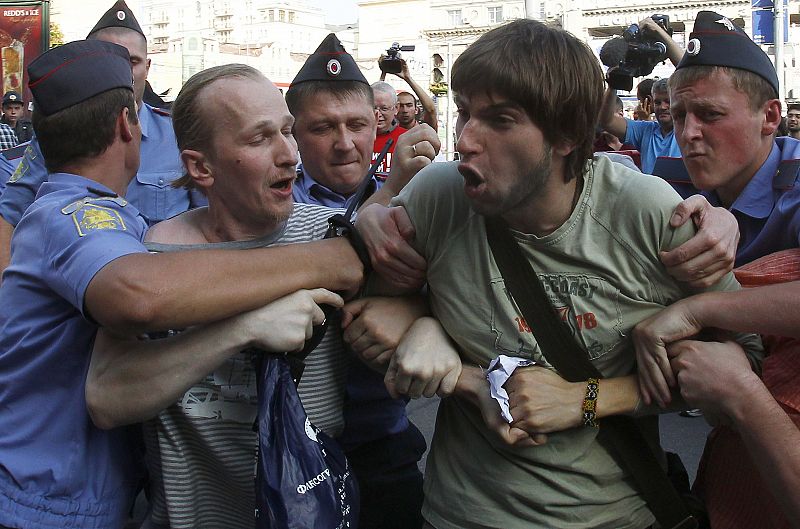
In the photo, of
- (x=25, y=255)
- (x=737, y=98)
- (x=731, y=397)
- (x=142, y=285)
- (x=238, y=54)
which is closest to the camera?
(x=142, y=285)

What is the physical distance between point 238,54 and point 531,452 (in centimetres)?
10756

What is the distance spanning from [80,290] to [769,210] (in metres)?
2.02

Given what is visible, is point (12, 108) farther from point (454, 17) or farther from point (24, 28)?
point (454, 17)

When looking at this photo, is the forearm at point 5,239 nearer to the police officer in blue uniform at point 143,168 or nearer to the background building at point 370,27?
the police officer in blue uniform at point 143,168

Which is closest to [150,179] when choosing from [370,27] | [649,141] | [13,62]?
[649,141]

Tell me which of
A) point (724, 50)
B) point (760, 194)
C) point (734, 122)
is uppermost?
point (724, 50)

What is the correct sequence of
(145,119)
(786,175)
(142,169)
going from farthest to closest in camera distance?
(145,119)
(142,169)
(786,175)

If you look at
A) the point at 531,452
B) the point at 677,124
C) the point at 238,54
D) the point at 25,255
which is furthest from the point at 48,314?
the point at 238,54

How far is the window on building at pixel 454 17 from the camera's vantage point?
95.4m

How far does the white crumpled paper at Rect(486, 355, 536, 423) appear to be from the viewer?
2201mm

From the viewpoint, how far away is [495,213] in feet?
7.35

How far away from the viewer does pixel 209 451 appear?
2.33m

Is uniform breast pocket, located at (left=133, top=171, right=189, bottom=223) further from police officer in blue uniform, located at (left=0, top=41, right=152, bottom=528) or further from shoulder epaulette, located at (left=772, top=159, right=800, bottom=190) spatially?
shoulder epaulette, located at (left=772, top=159, right=800, bottom=190)

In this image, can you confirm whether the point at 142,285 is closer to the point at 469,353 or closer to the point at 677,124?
the point at 469,353
